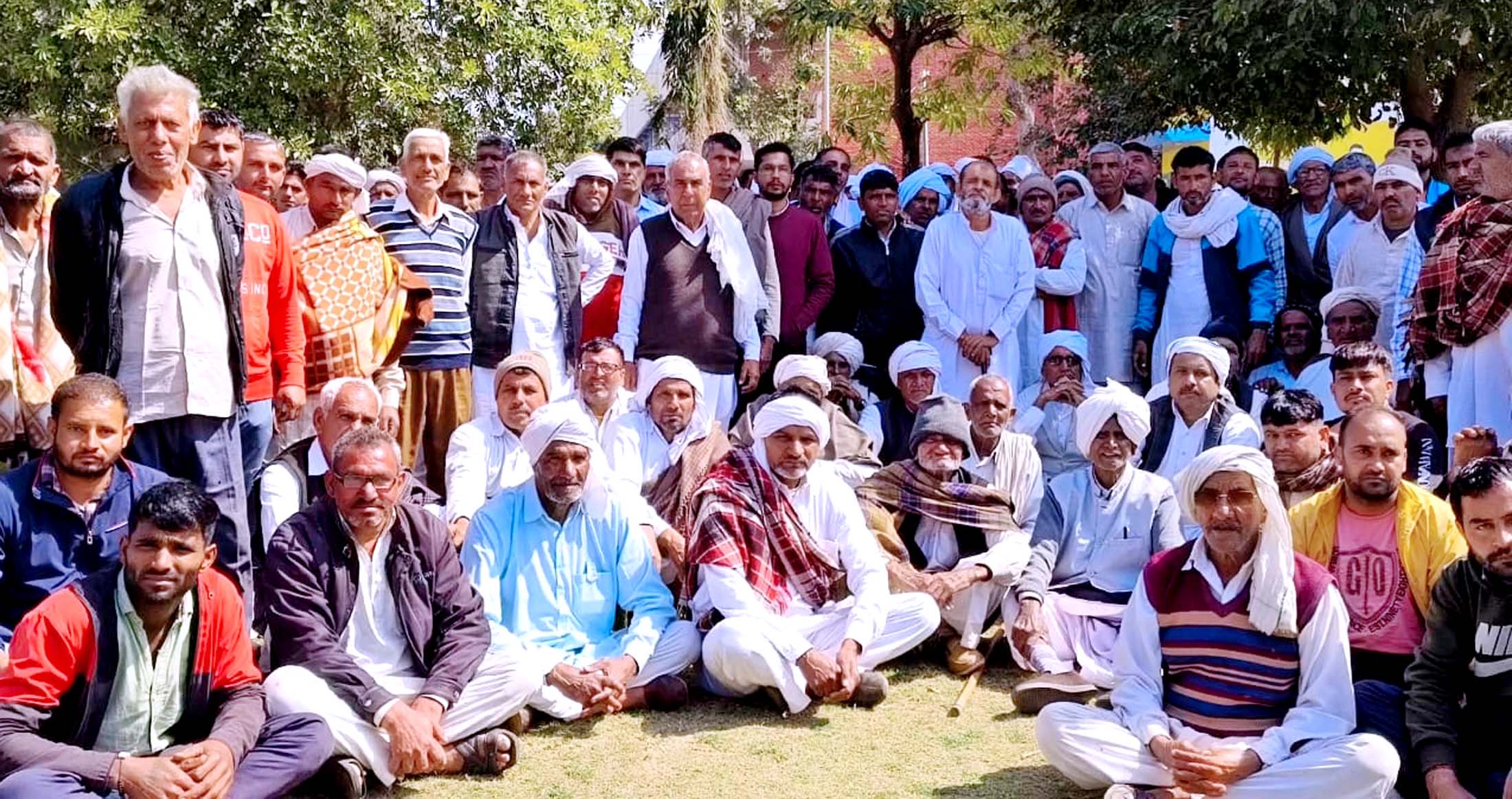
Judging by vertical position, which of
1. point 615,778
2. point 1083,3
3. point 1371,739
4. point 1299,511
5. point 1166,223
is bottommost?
point 615,778

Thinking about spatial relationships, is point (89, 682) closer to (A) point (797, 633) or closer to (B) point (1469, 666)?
(A) point (797, 633)

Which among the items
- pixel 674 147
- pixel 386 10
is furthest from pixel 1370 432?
pixel 674 147

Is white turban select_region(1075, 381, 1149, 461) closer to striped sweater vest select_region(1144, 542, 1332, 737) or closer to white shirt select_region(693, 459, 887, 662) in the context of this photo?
white shirt select_region(693, 459, 887, 662)

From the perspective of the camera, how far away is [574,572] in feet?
17.9

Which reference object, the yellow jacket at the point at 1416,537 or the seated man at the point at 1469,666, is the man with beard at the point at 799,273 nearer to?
the yellow jacket at the point at 1416,537

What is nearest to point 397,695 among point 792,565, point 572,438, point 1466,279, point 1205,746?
point 572,438

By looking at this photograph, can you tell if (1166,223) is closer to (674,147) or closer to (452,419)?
(452,419)

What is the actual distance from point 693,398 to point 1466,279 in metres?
3.31

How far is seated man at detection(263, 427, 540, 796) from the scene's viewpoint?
4.43 meters

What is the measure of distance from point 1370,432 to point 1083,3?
682cm

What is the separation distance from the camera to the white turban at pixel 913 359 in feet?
23.9

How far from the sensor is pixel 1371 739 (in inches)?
158

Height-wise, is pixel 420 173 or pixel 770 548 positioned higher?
pixel 420 173

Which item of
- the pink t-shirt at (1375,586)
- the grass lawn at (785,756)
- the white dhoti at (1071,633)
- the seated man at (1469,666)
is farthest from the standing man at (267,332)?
the seated man at (1469,666)
